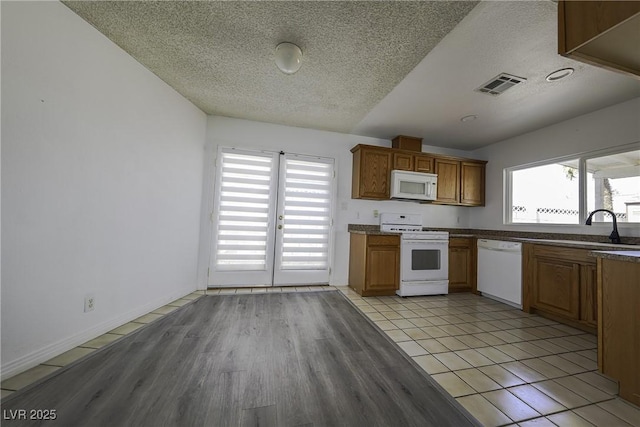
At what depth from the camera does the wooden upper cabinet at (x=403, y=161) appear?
146 inches

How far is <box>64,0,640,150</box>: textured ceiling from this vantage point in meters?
1.61

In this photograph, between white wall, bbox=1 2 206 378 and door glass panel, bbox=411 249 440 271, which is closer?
white wall, bbox=1 2 206 378

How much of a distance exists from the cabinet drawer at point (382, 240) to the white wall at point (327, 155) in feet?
1.95

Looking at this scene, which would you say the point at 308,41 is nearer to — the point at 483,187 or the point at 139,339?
the point at 139,339

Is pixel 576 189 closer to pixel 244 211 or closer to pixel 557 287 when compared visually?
pixel 557 287

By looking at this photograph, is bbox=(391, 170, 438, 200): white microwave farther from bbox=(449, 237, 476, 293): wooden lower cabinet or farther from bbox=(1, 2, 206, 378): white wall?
bbox=(1, 2, 206, 378): white wall

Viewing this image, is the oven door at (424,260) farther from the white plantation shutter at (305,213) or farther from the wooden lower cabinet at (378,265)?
the white plantation shutter at (305,213)

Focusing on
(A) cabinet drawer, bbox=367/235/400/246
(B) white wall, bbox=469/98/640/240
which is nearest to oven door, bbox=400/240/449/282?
(A) cabinet drawer, bbox=367/235/400/246

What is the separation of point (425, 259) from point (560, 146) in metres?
2.29

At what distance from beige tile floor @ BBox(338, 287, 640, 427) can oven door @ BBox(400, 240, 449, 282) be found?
0.51 meters

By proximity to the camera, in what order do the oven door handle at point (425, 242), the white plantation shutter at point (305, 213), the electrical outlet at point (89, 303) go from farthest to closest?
the white plantation shutter at point (305, 213)
the oven door handle at point (425, 242)
the electrical outlet at point (89, 303)

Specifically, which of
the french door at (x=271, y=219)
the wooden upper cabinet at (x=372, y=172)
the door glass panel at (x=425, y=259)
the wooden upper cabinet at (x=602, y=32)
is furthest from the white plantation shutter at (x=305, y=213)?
the wooden upper cabinet at (x=602, y=32)

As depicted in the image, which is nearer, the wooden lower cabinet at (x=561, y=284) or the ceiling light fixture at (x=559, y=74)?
the ceiling light fixture at (x=559, y=74)

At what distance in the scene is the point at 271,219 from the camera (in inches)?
139
